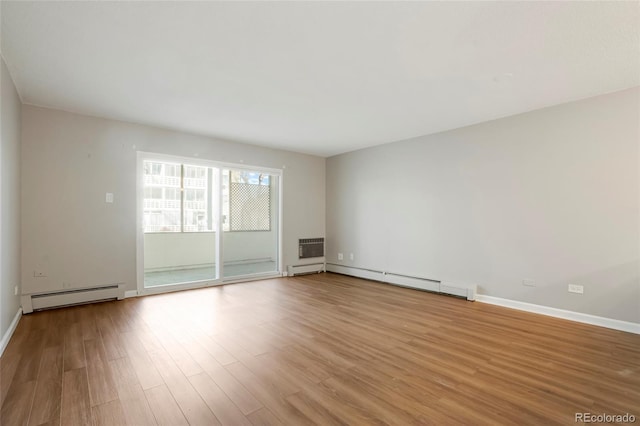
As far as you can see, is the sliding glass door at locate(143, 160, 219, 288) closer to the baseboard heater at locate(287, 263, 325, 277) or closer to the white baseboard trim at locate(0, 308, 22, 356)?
the baseboard heater at locate(287, 263, 325, 277)

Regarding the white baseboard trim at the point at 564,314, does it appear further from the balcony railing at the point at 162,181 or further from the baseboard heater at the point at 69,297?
the balcony railing at the point at 162,181

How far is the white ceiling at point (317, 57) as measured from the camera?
2.05 metres

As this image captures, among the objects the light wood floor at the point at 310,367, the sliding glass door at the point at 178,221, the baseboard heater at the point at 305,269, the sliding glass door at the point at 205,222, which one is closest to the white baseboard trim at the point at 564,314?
the light wood floor at the point at 310,367

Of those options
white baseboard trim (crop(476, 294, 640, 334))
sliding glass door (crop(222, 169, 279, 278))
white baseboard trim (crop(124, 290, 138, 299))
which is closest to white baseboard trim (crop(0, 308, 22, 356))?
white baseboard trim (crop(124, 290, 138, 299))

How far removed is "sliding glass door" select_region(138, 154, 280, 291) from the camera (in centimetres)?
596

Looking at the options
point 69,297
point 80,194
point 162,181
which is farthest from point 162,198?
point 69,297

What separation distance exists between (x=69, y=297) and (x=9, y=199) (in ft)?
5.25

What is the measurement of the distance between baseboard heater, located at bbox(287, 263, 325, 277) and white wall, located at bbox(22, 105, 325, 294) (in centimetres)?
288

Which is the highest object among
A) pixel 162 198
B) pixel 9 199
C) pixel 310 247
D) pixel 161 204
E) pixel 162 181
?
pixel 162 181

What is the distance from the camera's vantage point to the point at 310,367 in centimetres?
233

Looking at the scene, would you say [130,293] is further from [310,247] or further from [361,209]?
[361,209]

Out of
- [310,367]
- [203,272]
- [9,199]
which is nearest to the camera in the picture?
[310,367]

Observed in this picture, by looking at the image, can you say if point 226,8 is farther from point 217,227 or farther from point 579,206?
point 579,206

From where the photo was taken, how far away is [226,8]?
200cm
